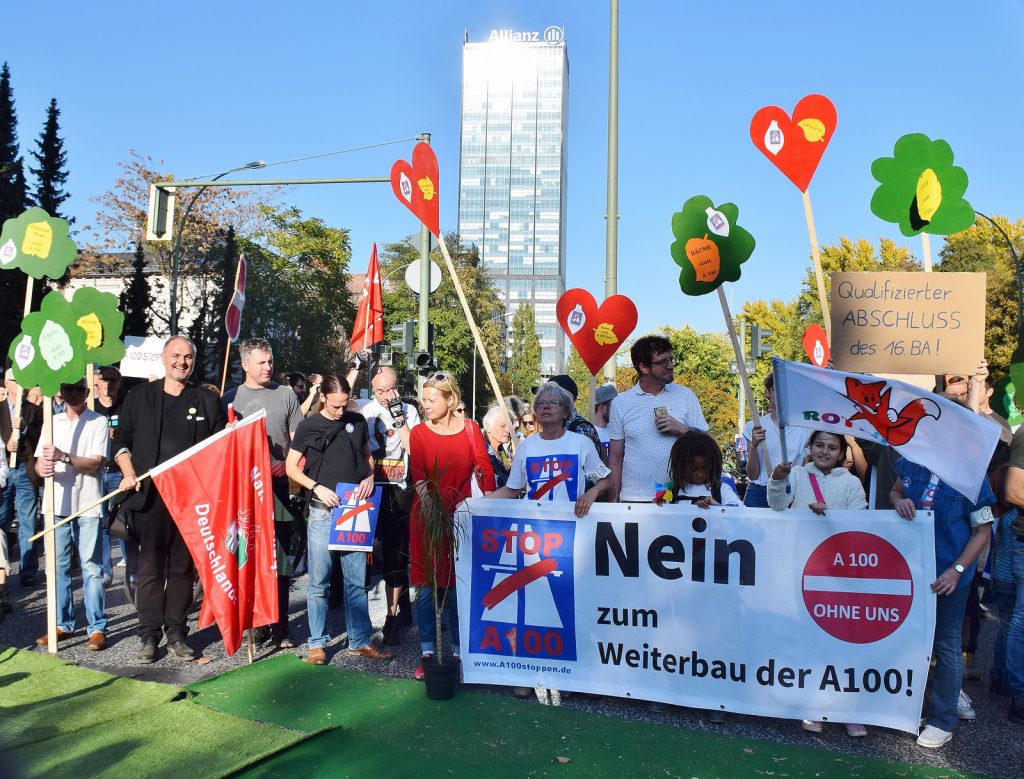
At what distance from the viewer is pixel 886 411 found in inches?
188

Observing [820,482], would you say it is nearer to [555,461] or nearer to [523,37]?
[555,461]

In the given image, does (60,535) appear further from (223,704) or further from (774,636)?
(774,636)

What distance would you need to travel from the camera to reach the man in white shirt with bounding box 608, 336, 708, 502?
5.70m

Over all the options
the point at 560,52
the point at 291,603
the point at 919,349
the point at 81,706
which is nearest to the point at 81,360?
the point at 81,706

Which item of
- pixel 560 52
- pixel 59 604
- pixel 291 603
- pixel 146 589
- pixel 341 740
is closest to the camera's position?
pixel 341 740

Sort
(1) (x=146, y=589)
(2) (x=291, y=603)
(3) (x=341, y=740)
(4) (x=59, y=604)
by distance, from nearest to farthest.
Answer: (3) (x=341, y=740) < (1) (x=146, y=589) < (4) (x=59, y=604) < (2) (x=291, y=603)

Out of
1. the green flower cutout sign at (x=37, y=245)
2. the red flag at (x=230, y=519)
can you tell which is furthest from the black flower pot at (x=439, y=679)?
the green flower cutout sign at (x=37, y=245)

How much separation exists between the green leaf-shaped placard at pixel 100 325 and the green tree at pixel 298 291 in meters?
35.4

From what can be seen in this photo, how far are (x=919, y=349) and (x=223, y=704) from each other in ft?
16.9

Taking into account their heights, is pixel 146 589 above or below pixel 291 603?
above

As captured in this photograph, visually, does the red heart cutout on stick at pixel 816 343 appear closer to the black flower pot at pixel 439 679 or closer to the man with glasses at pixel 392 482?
the man with glasses at pixel 392 482

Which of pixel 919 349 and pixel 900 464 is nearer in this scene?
pixel 900 464

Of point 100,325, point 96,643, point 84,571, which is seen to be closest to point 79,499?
point 84,571

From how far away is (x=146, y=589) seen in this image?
20.6 ft
